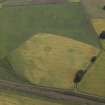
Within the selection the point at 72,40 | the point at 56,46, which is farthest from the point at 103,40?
the point at 56,46

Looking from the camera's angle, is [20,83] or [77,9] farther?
[77,9]

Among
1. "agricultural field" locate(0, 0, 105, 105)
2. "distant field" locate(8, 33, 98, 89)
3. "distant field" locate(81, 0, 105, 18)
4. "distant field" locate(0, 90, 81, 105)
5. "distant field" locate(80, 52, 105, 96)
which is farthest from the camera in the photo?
"distant field" locate(81, 0, 105, 18)

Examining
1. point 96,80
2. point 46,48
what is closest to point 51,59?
point 46,48

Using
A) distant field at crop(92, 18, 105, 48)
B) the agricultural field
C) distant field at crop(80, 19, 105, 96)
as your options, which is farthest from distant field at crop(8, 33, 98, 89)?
distant field at crop(92, 18, 105, 48)

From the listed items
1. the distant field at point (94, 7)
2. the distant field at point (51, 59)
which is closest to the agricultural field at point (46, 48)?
the distant field at point (51, 59)

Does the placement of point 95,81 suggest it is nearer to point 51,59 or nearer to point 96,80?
point 96,80

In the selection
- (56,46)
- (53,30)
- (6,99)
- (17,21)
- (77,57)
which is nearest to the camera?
(6,99)

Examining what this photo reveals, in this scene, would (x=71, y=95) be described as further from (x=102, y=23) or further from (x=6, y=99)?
(x=102, y=23)

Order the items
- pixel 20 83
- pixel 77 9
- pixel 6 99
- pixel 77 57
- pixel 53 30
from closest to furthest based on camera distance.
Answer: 1. pixel 6 99
2. pixel 20 83
3. pixel 77 57
4. pixel 53 30
5. pixel 77 9

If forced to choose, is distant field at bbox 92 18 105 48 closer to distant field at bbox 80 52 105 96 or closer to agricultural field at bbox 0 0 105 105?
agricultural field at bbox 0 0 105 105
